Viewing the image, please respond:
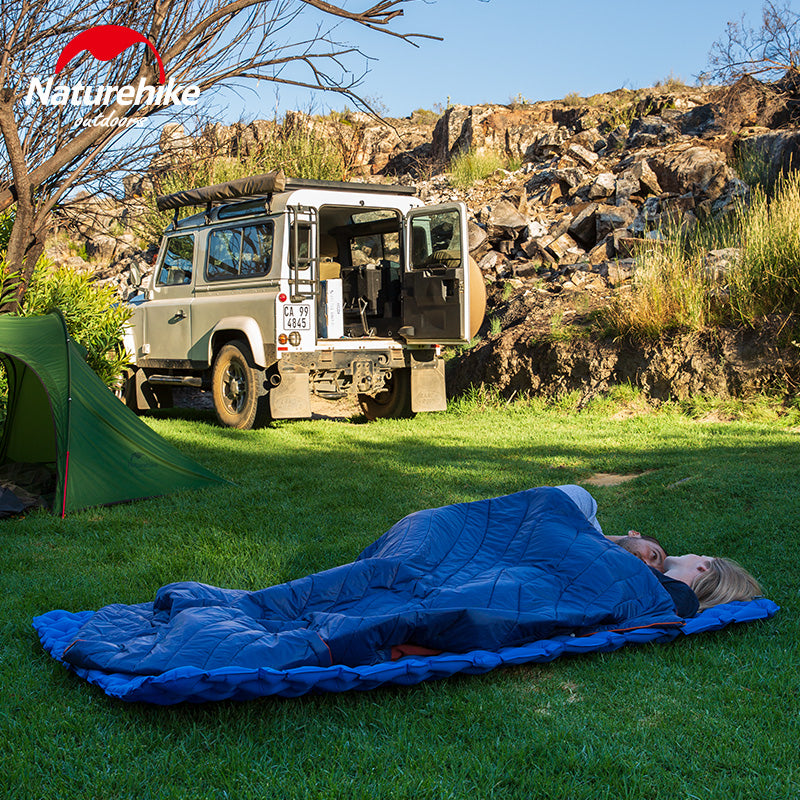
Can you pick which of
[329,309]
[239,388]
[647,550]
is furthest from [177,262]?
[647,550]

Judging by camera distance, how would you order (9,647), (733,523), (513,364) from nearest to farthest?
(9,647) → (733,523) → (513,364)

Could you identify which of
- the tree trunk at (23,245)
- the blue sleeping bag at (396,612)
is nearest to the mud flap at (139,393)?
the tree trunk at (23,245)

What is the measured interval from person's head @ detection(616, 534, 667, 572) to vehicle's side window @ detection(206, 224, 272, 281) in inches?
238

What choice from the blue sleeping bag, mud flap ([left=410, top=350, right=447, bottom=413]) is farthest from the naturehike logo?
mud flap ([left=410, top=350, right=447, bottom=413])

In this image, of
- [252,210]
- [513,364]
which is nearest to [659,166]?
[513,364]

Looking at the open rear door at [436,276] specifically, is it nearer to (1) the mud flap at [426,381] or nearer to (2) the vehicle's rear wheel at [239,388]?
(1) the mud flap at [426,381]

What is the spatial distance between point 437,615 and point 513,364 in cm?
803

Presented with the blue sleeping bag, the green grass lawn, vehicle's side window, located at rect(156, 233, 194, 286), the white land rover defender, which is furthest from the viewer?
vehicle's side window, located at rect(156, 233, 194, 286)

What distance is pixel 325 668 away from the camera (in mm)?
2453

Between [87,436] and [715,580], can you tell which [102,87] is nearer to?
[87,436]

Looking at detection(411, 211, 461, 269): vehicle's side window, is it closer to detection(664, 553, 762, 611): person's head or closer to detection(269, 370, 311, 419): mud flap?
detection(269, 370, 311, 419): mud flap

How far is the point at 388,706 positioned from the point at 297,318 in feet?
20.8

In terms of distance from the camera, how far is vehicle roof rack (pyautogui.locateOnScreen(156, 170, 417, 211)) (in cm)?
835

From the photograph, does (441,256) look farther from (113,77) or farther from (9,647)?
(9,647)
